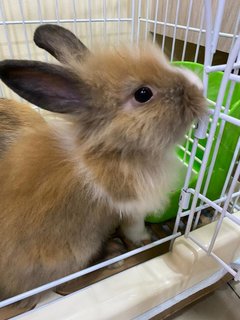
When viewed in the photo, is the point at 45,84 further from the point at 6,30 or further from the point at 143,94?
the point at 6,30

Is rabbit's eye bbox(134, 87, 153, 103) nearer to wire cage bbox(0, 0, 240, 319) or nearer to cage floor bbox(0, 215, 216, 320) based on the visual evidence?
wire cage bbox(0, 0, 240, 319)

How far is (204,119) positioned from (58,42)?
44 cm

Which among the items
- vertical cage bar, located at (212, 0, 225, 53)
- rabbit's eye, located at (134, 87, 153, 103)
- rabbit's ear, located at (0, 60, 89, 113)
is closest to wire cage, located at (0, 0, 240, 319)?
vertical cage bar, located at (212, 0, 225, 53)

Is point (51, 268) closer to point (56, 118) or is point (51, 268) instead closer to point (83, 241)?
point (83, 241)

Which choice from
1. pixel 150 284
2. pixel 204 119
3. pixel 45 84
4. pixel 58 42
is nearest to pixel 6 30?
pixel 58 42

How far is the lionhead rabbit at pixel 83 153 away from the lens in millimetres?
644

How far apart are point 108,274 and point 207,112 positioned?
0.59m

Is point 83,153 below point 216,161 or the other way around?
the other way around

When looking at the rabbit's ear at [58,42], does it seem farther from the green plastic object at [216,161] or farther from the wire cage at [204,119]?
the green plastic object at [216,161]

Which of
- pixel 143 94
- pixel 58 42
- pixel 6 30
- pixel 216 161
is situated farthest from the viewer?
pixel 6 30

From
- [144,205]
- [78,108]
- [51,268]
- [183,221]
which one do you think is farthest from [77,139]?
[183,221]

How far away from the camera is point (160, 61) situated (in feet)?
2.23

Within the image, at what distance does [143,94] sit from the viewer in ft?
2.11

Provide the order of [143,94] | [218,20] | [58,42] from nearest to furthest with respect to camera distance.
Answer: [218,20]
[143,94]
[58,42]
